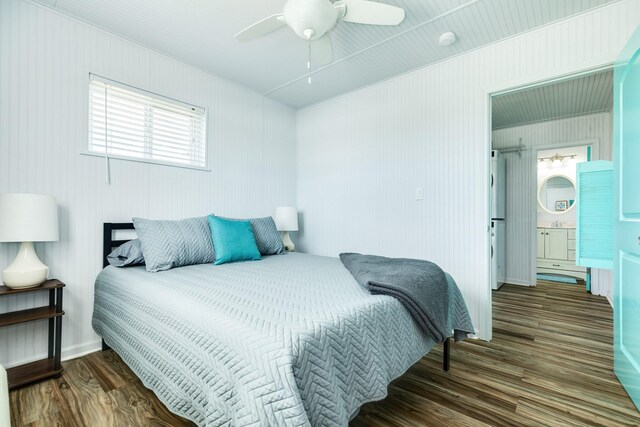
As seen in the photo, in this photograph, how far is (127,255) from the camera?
7.34 feet

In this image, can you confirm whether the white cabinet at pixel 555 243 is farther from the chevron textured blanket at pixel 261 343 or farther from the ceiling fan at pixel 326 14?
the ceiling fan at pixel 326 14

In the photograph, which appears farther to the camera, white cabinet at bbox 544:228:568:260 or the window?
white cabinet at bbox 544:228:568:260

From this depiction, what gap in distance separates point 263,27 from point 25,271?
2.13 metres

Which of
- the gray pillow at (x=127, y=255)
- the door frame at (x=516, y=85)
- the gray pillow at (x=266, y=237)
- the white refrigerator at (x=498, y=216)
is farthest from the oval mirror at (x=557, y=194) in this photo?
the gray pillow at (x=127, y=255)

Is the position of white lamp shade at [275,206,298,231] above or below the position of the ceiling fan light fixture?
below

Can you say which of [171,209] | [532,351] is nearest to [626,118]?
[532,351]

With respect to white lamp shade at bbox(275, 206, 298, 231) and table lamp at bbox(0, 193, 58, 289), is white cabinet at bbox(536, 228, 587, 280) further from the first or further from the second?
table lamp at bbox(0, 193, 58, 289)

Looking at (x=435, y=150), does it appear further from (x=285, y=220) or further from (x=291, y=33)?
(x=285, y=220)

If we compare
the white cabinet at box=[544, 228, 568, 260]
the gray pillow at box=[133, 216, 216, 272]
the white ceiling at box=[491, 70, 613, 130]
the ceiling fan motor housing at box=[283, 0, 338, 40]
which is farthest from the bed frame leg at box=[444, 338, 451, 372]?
the white cabinet at box=[544, 228, 568, 260]

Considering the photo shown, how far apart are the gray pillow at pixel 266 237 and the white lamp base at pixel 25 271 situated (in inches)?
57.3

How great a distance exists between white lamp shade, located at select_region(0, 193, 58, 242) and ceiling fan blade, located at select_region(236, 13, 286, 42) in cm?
168

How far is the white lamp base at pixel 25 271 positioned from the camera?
1.78 meters

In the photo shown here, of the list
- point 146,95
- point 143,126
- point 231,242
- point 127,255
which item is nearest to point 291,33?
point 146,95

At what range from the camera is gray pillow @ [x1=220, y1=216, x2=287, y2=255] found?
2875 millimetres
